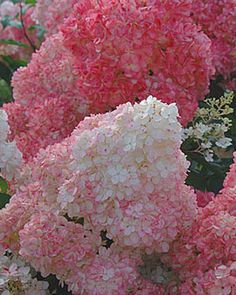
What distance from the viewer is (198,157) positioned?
46.0 inches

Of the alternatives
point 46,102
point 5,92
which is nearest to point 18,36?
point 5,92

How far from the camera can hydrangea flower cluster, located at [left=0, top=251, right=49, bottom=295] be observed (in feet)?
3.17

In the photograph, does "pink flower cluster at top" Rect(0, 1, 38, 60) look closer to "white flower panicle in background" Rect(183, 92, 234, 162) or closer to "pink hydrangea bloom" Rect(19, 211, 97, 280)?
"white flower panicle in background" Rect(183, 92, 234, 162)

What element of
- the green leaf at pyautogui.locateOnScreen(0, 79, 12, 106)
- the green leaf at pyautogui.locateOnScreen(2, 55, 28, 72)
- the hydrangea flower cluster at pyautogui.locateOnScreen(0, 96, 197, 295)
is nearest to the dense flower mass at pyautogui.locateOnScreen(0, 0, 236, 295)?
the hydrangea flower cluster at pyautogui.locateOnScreen(0, 96, 197, 295)

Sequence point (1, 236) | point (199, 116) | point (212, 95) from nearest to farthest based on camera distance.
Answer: point (1, 236)
point (199, 116)
point (212, 95)

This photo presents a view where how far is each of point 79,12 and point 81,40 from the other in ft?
0.15

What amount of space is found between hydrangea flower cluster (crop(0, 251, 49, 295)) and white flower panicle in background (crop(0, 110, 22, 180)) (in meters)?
0.11

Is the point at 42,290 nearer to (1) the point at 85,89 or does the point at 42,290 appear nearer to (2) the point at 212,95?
(1) the point at 85,89

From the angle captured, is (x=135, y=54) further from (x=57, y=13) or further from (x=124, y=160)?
(x=57, y=13)

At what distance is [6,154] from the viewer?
3.34ft

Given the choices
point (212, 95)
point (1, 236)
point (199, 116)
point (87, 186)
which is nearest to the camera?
point (87, 186)

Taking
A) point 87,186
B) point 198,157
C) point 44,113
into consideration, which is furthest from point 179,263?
point 44,113

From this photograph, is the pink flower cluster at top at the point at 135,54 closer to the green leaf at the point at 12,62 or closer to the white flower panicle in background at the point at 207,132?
the white flower panicle in background at the point at 207,132

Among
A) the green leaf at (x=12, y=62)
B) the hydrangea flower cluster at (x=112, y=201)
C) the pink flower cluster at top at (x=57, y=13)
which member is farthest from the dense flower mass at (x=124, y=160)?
the green leaf at (x=12, y=62)
